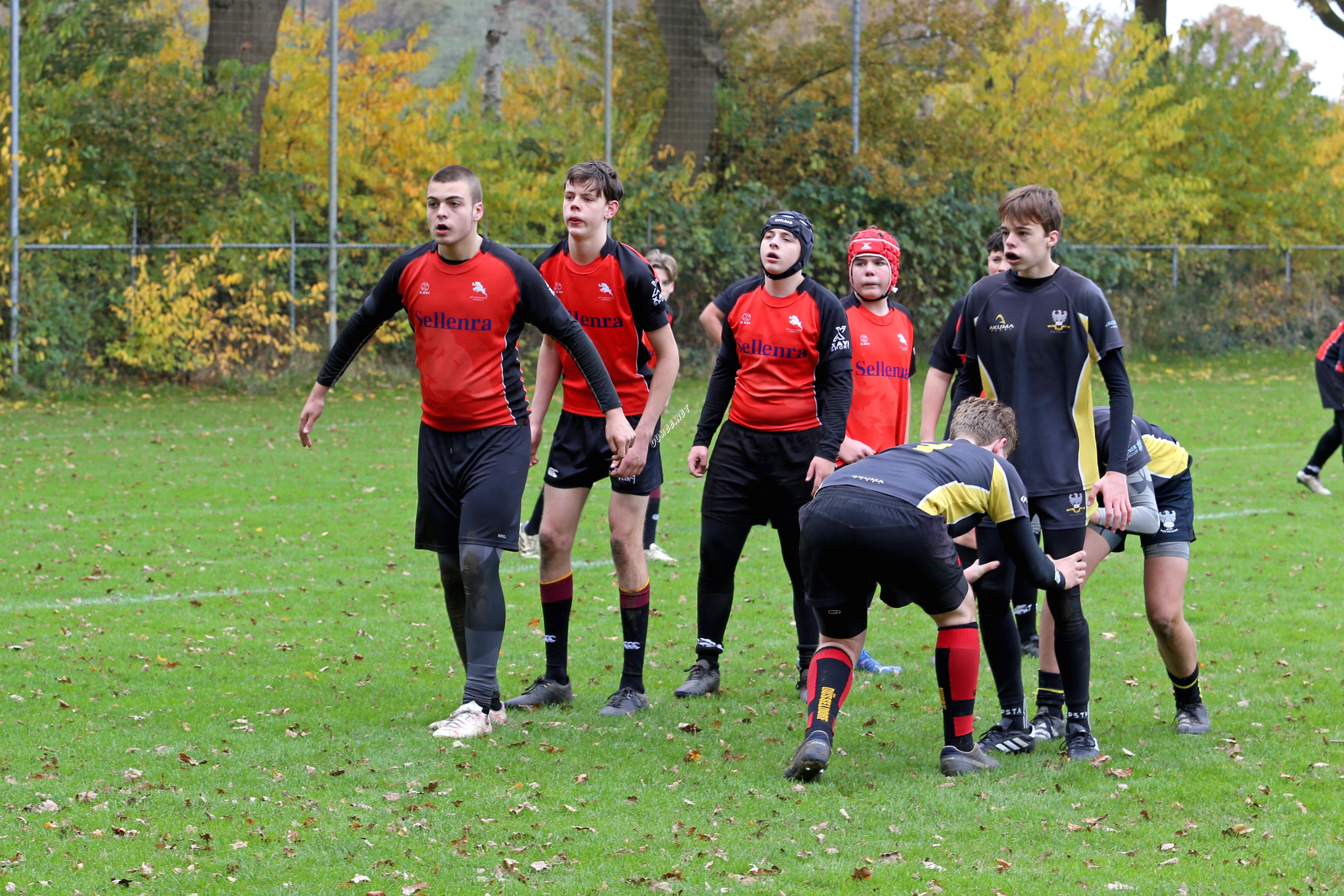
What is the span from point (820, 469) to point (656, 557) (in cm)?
353

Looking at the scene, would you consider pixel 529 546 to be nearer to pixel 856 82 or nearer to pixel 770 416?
pixel 770 416

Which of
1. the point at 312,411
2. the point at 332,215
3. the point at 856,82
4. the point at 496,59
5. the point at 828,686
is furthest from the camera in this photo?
the point at 496,59

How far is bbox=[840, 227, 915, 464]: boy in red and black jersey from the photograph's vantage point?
23.1 ft

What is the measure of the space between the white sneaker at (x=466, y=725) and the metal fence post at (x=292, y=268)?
1526 cm

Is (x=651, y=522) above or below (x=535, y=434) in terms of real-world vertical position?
below

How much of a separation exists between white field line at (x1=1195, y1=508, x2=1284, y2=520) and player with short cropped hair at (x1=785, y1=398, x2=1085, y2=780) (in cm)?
635

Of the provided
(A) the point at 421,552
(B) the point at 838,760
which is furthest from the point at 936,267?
(B) the point at 838,760

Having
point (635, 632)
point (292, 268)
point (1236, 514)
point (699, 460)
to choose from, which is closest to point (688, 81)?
point (292, 268)

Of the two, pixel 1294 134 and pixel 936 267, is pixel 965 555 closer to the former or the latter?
pixel 936 267

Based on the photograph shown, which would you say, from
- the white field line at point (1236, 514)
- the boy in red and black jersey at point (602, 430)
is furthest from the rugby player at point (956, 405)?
the white field line at point (1236, 514)

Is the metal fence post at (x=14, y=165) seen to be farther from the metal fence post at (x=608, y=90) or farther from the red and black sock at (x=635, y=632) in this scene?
the red and black sock at (x=635, y=632)

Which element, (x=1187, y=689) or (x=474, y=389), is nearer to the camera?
(x=474, y=389)

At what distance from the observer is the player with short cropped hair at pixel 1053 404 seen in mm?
5184

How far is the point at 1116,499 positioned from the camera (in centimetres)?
507
